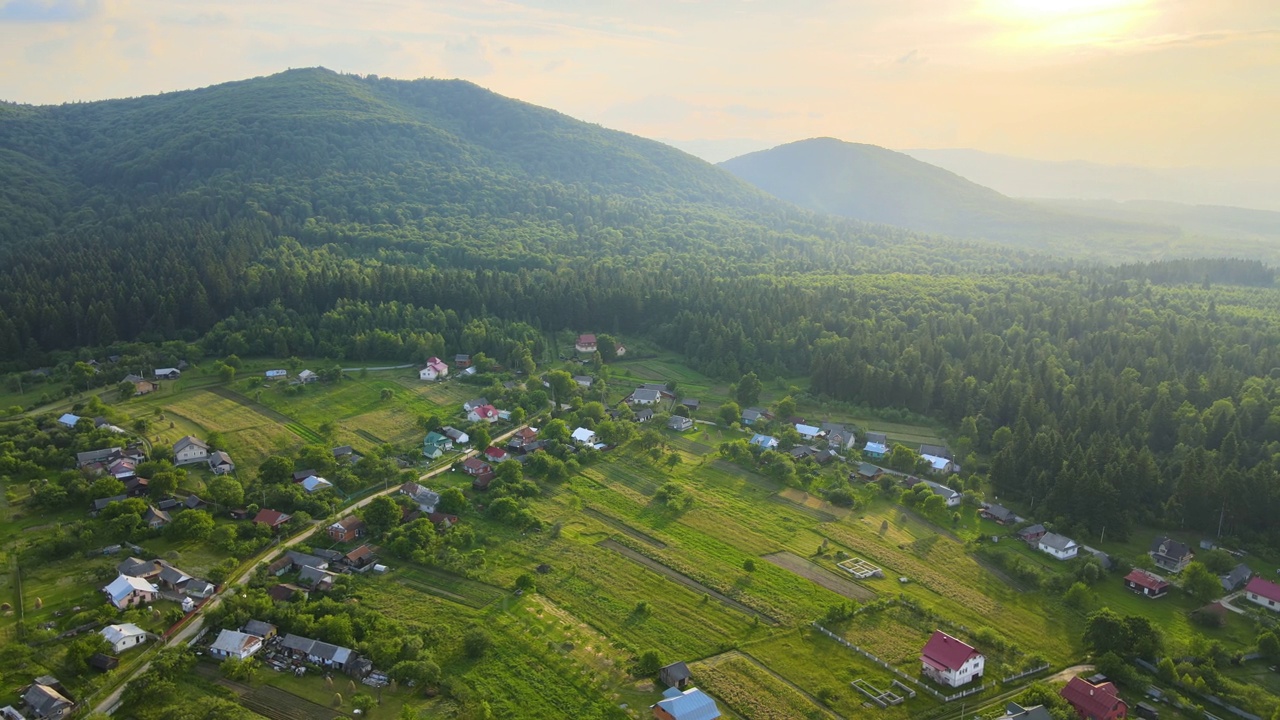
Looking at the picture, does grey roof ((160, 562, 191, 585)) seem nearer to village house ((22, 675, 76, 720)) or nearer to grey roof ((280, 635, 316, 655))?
village house ((22, 675, 76, 720))

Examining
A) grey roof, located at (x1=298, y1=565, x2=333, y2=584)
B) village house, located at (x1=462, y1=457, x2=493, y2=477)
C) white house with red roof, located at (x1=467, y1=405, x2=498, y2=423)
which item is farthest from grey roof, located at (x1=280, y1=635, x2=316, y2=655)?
white house with red roof, located at (x1=467, y1=405, x2=498, y2=423)

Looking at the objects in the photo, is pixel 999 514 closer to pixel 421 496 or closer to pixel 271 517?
pixel 421 496

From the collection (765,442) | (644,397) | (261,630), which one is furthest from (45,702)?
(644,397)

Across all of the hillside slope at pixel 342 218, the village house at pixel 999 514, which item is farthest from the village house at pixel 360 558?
the hillside slope at pixel 342 218

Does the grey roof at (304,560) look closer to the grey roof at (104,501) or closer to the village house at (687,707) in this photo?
the grey roof at (104,501)

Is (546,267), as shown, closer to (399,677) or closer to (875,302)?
(875,302)
